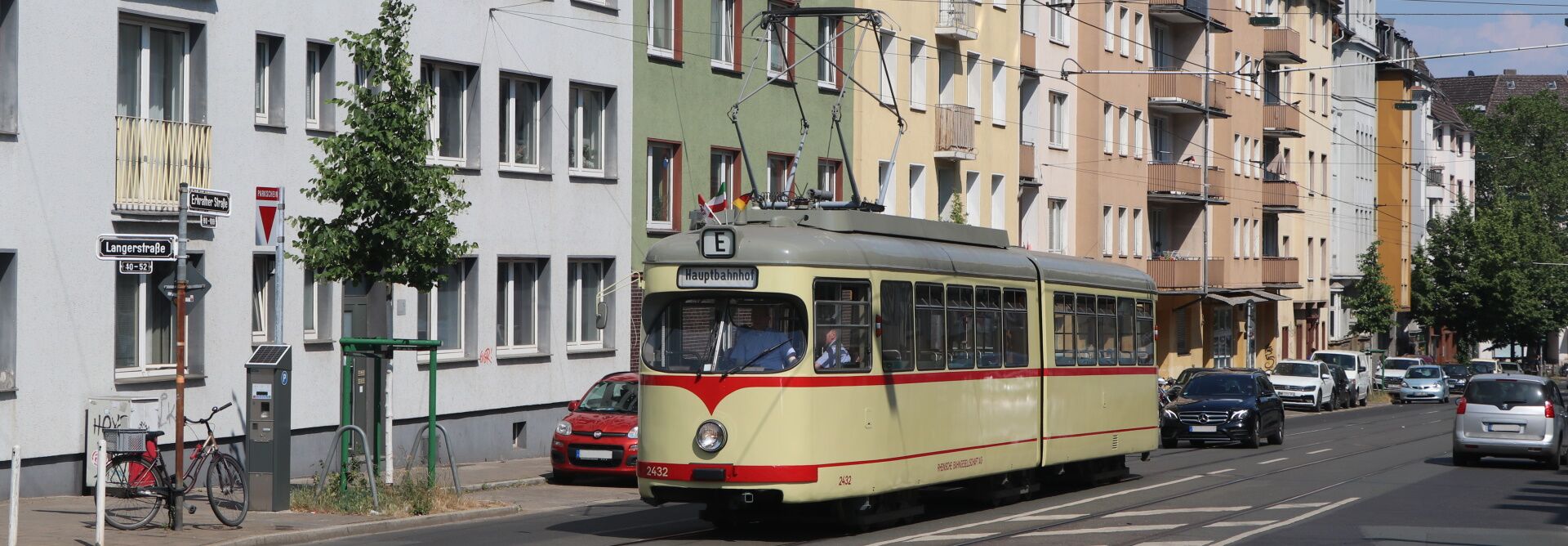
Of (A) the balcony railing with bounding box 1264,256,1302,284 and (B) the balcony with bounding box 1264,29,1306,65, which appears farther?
(B) the balcony with bounding box 1264,29,1306,65

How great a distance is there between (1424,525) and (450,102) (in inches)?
631

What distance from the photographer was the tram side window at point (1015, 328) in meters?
20.3

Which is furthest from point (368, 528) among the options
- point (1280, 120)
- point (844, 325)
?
point (1280, 120)

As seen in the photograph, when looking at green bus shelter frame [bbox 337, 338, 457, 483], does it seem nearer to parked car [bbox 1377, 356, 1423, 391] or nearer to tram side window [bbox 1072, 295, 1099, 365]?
tram side window [bbox 1072, 295, 1099, 365]

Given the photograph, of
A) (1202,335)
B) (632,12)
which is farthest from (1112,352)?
(1202,335)

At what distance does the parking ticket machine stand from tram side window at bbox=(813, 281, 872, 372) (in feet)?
17.1

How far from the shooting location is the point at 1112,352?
23.8 meters

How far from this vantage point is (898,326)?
17703 millimetres

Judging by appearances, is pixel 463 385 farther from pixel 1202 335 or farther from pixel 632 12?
pixel 1202 335

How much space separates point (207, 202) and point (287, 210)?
8.92 m

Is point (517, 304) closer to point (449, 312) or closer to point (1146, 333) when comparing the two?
point (449, 312)

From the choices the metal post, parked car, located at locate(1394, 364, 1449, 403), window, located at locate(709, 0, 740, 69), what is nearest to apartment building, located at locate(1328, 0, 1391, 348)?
parked car, located at locate(1394, 364, 1449, 403)

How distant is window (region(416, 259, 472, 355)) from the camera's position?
28.4 meters

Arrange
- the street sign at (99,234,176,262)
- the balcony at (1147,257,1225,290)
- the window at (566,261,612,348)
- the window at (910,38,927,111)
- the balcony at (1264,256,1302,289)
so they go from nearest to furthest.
A: 1. the street sign at (99,234,176,262)
2. the window at (566,261,612,348)
3. the window at (910,38,927,111)
4. the balcony at (1147,257,1225,290)
5. the balcony at (1264,256,1302,289)
